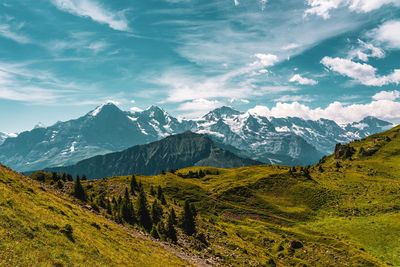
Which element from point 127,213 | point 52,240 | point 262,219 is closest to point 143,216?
point 127,213

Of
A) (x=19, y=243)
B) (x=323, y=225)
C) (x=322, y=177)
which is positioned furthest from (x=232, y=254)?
(x=322, y=177)

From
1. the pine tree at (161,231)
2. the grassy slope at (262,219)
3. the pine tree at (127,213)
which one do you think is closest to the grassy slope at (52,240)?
the pine tree at (161,231)

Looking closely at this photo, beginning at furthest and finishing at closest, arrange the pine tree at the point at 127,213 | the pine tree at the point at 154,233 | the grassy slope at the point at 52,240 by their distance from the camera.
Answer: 1. the pine tree at the point at 127,213
2. the pine tree at the point at 154,233
3. the grassy slope at the point at 52,240

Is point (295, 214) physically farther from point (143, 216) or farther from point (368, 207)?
point (143, 216)

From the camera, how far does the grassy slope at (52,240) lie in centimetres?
2142

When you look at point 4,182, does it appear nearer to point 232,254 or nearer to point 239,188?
point 232,254

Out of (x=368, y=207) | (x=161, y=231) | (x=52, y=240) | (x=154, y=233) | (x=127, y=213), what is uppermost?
(x=52, y=240)

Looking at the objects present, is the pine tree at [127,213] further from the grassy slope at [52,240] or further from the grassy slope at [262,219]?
the grassy slope at [52,240]

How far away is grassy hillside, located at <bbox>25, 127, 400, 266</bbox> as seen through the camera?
57750 millimetres

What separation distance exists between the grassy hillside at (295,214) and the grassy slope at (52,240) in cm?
1683

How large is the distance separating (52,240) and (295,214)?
95.2 m

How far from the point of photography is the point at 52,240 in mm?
25109

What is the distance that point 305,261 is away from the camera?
193 feet

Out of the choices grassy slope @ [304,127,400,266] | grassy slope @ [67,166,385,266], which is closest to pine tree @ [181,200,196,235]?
grassy slope @ [67,166,385,266]
